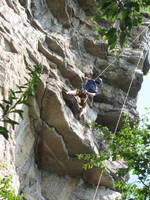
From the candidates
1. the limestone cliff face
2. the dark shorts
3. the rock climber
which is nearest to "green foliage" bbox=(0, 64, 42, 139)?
the limestone cliff face

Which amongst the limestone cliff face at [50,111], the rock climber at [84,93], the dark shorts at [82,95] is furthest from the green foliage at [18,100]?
the dark shorts at [82,95]

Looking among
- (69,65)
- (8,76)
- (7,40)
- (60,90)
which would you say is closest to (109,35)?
(8,76)

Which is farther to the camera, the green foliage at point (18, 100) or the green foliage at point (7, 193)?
the green foliage at point (7, 193)

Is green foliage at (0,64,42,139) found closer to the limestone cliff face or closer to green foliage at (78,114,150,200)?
green foliage at (78,114,150,200)

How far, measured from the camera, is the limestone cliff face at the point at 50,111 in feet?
36.0

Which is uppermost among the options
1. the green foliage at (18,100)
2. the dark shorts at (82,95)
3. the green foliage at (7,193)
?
the dark shorts at (82,95)

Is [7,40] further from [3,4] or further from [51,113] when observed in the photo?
[51,113]

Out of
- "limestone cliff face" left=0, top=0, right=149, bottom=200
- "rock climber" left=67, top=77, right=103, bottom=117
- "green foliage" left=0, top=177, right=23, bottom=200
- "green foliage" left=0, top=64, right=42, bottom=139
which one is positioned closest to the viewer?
"green foliage" left=0, top=64, right=42, bottom=139

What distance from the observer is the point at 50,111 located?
1201 centimetres

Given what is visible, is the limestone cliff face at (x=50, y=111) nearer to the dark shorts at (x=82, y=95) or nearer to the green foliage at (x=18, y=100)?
the dark shorts at (x=82, y=95)

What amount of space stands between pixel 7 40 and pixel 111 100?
8.43 meters

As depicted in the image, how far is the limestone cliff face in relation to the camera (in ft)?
36.0

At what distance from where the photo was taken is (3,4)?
12164 millimetres

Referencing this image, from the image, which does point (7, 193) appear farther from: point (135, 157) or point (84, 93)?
point (84, 93)
